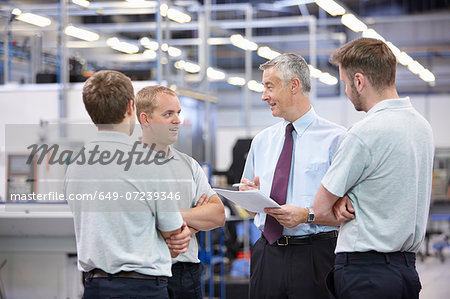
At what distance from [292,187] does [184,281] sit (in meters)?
0.66

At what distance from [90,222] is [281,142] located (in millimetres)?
1165

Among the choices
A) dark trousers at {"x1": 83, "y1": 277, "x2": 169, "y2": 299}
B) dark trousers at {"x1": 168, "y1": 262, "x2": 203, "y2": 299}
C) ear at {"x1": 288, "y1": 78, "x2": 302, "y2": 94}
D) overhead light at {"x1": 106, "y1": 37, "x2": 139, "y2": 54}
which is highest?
overhead light at {"x1": 106, "y1": 37, "x2": 139, "y2": 54}

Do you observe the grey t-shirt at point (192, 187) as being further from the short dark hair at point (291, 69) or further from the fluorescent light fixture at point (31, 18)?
the fluorescent light fixture at point (31, 18)

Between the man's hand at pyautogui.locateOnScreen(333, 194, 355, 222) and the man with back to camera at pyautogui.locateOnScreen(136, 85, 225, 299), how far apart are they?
59 centimetres

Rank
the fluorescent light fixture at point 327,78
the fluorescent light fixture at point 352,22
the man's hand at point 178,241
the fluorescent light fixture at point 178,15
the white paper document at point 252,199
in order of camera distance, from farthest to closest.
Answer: the fluorescent light fixture at point 327,78 → the fluorescent light fixture at point 352,22 → the fluorescent light fixture at point 178,15 → the white paper document at point 252,199 → the man's hand at point 178,241

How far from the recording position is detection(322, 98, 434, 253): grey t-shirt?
7.31ft

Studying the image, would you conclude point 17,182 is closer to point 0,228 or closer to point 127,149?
point 0,228

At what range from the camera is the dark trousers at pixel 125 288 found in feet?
6.77

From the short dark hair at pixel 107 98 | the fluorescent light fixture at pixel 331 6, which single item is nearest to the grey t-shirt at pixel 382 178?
the short dark hair at pixel 107 98

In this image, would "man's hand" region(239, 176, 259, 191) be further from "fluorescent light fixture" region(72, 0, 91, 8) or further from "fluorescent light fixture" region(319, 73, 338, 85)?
"fluorescent light fixture" region(319, 73, 338, 85)

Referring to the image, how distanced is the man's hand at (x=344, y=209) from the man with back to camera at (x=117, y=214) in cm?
63

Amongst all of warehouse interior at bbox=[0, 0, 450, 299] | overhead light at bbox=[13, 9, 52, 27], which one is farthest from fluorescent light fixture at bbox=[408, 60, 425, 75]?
overhead light at bbox=[13, 9, 52, 27]

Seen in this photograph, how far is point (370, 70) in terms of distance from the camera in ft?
7.54

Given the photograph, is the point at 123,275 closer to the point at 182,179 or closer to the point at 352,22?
the point at 182,179
